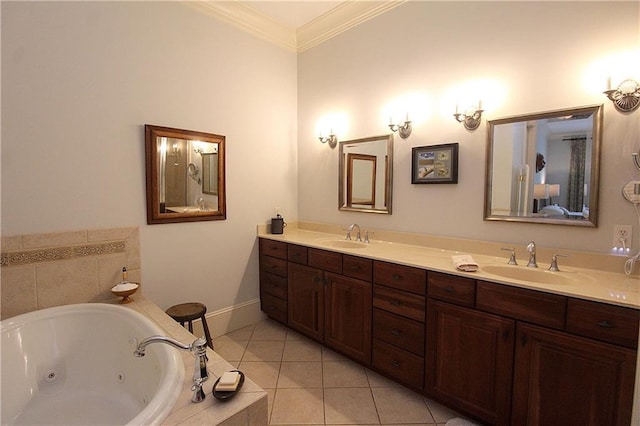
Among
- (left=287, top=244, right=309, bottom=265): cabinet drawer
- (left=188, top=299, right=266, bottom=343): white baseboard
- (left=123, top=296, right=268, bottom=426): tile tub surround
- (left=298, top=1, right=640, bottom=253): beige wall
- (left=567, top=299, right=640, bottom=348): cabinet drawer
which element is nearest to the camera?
(left=123, top=296, right=268, bottom=426): tile tub surround

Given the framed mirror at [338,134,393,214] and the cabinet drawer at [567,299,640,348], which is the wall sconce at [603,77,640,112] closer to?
the cabinet drawer at [567,299,640,348]

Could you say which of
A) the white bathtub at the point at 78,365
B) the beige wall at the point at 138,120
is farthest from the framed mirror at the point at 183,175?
the white bathtub at the point at 78,365

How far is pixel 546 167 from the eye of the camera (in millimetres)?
1839

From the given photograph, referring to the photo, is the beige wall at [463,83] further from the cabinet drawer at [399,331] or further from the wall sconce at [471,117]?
the cabinet drawer at [399,331]

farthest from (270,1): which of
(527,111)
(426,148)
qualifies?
(527,111)

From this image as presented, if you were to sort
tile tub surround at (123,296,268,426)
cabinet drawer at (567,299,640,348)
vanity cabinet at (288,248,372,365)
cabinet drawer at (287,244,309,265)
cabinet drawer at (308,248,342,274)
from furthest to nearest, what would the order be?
cabinet drawer at (287,244,309,265) → cabinet drawer at (308,248,342,274) → vanity cabinet at (288,248,372,365) → cabinet drawer at (567,299,640,348) → tile tub surround at (123,296,268,426)

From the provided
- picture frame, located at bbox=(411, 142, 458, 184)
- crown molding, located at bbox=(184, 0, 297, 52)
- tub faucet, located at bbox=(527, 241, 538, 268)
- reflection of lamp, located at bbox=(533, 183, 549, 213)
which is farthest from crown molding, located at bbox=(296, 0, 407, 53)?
tub faucet, located at bbox=(527, 241, 538, 268)

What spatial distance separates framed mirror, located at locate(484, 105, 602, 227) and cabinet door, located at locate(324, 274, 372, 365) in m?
1.07

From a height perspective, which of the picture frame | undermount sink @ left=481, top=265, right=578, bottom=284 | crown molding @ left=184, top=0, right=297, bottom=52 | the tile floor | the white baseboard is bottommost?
the tile floor

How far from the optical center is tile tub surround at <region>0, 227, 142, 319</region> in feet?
6.01

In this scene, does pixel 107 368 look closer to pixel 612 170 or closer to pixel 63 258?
pixel 63 258

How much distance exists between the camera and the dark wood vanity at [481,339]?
1.29 meters

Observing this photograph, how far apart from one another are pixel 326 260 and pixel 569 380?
156 centimetres

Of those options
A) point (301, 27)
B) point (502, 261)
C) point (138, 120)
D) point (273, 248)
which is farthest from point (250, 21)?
point (502, 261)
